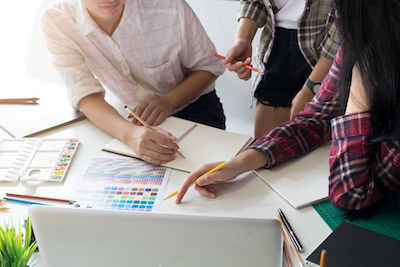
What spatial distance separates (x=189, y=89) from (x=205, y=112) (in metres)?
0.15

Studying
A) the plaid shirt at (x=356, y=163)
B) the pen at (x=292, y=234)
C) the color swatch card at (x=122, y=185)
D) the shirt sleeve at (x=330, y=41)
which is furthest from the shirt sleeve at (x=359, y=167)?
the shirt sleeve at (x=330, y=41)

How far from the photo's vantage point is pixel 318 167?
0.90m

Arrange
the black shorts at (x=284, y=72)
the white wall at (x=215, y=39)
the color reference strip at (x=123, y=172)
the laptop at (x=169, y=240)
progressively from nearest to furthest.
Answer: the laptop at (x=169, y=240)
the color reference strip at (x=123, y=172)
the black shorts at (x=284, y=72)
the white wall at (x=215, y=39)

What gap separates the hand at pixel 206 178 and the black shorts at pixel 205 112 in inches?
23.3

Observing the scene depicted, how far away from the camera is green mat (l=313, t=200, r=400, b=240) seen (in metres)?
0.71

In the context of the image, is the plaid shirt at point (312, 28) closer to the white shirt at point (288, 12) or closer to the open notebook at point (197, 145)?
the white shirt at point (288, 12)

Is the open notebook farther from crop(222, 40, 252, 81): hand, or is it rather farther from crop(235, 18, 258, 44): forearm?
crop(235, 18, 258, 44): forearm

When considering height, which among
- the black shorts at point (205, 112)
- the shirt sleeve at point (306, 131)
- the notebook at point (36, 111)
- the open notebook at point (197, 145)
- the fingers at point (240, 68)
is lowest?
the black shorts at point (205, 112)

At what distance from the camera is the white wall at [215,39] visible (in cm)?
208

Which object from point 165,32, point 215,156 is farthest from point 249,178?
point 165,32

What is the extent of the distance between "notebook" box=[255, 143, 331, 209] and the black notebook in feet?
0.37

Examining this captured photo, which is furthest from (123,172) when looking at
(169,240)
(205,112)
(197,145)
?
(205,112)

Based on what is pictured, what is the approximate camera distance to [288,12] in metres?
1.37

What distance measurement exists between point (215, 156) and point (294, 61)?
0.68m
